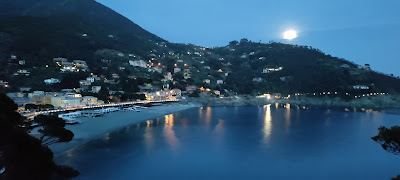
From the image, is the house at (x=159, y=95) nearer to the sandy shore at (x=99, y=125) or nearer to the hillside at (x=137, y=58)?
the hillside at (x=137, y=58)

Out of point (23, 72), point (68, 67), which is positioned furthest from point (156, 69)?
point (23, 72)

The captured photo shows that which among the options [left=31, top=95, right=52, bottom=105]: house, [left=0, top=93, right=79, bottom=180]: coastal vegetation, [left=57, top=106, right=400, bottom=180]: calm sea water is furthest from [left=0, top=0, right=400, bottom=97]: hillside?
[left=0, top=93, right=79, bottom=180]: coastal vegetation

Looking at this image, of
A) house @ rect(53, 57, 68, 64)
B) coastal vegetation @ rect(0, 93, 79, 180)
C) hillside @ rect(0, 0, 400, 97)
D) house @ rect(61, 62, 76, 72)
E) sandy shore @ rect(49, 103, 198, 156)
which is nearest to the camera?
coastal vegetation @ rect(0, 93, 79, 180)

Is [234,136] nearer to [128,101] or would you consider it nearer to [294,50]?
[128,101]

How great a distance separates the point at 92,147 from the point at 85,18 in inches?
3547

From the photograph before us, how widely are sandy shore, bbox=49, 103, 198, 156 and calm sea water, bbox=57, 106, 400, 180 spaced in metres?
0.89

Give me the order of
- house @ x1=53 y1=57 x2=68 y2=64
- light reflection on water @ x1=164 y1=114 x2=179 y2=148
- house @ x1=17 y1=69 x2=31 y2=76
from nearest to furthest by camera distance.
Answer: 1. light reflection on water @ x1=164 y1=114 x2=179 y2=148
2. house @ x1=17 y1=69 x2=31 y2=76
3. house @ x1=53 y1=57 x2=68 y2=64

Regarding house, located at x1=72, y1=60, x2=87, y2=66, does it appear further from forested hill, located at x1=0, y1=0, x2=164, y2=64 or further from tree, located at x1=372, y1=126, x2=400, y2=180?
tree, located at x1=372, y1=126, x2=400, y2=180

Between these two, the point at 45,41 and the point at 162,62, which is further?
the point at 162,62

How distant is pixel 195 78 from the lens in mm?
68812

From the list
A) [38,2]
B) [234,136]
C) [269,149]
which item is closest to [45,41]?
[38,2]

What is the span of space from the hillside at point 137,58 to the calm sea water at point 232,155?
24595 mm

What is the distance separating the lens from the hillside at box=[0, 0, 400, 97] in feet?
161

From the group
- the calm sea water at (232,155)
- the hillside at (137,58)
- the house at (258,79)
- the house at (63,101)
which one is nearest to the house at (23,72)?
the hillside at (137,58)
